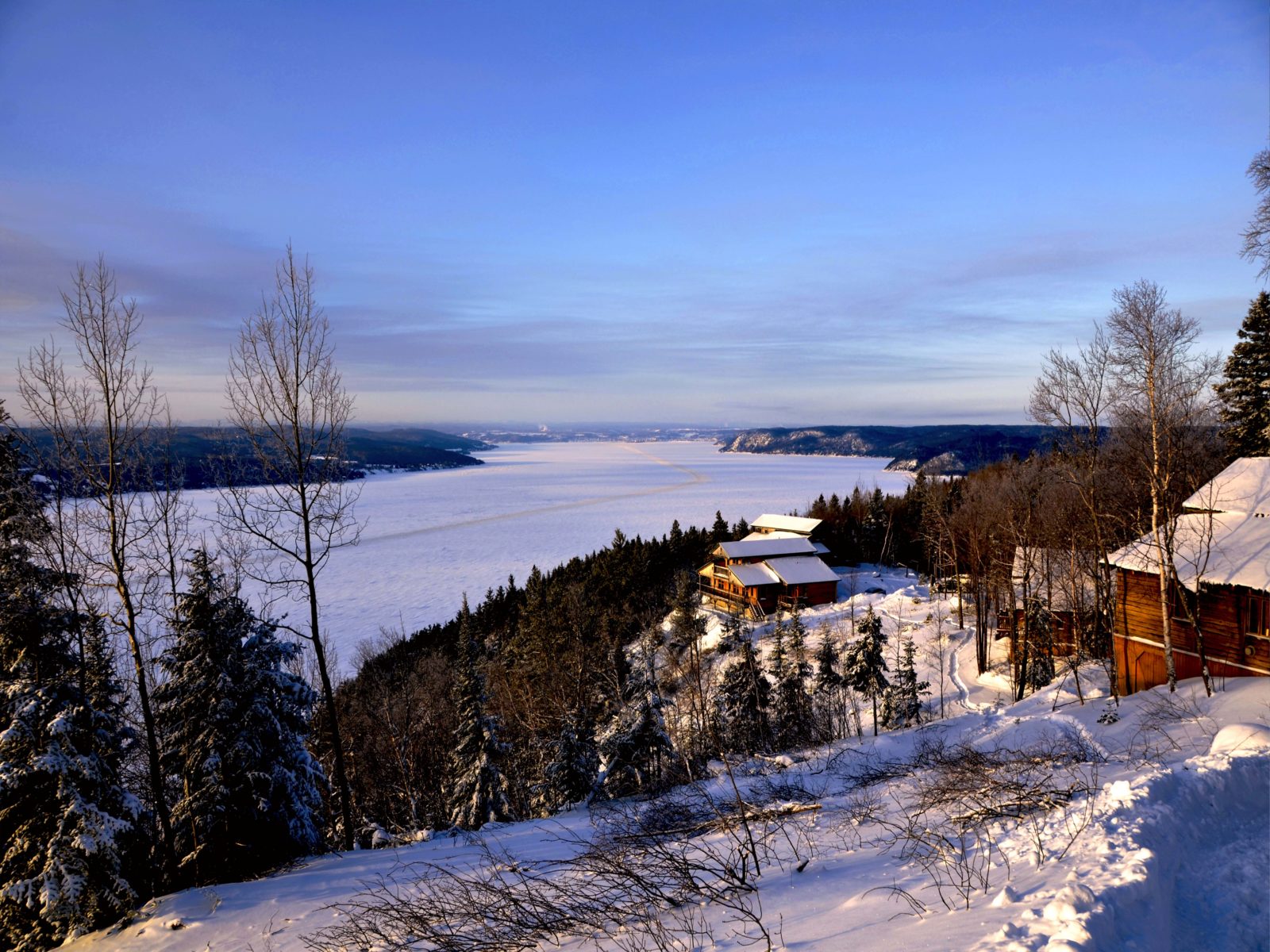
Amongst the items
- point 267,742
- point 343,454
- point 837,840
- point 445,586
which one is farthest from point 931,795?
point 445,586

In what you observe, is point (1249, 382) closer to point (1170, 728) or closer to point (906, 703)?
point (906, 703)

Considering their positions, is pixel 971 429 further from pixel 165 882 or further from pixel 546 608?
pixel 165 882

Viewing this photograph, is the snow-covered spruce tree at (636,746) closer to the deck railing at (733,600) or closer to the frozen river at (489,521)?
the deck railing at (733,600)

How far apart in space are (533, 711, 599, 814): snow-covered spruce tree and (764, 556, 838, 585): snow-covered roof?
99.2ft

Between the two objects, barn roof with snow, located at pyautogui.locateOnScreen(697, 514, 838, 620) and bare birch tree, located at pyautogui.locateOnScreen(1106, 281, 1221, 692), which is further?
barn roof with snow, located at pyautogui.locateOnScreen(697, 514, 838, 620)

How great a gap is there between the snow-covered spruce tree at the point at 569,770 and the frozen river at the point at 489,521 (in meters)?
26.7

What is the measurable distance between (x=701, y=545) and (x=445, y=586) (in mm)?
25353

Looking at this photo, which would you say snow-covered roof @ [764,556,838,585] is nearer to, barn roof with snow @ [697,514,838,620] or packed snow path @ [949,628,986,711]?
barn roof with snow @ [697,514,838,620]

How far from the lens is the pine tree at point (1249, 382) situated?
92.8ft

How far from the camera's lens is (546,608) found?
39.2 m

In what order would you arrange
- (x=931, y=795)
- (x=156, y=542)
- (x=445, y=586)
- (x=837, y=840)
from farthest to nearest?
(x=445, y=586) < (x=156, y=542) < (x=931, y=795) < (x=837, y=840)

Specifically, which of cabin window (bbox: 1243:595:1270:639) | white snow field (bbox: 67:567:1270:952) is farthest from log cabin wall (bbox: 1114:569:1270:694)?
white snow field (bbox: 67:567:1270:952)

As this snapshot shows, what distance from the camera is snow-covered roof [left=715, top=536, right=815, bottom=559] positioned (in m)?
50.5

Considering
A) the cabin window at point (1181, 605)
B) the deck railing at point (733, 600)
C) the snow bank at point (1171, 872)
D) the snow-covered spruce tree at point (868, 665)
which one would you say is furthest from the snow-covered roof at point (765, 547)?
the snow bank at point (1171, 872)
